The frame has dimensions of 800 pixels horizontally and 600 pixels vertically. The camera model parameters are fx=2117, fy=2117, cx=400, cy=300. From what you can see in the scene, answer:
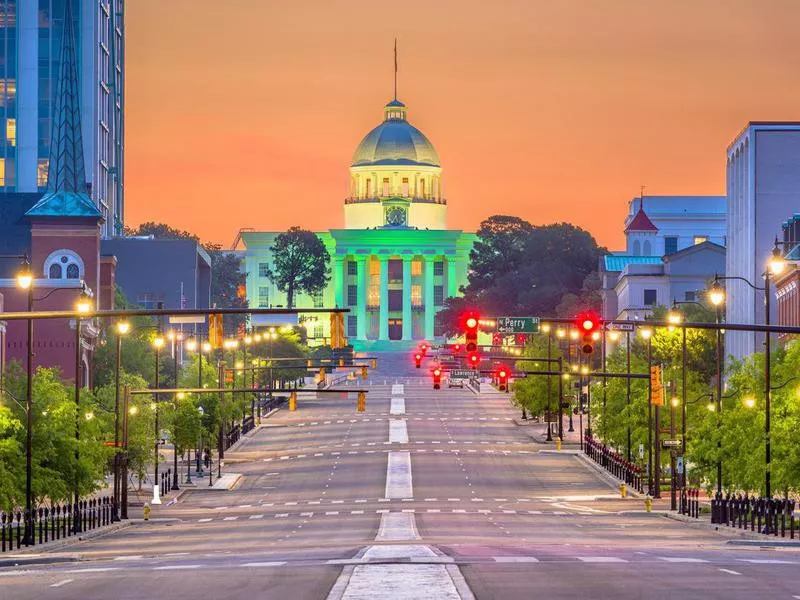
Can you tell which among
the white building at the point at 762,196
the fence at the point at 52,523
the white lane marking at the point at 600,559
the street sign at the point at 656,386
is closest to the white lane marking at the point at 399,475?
the street sign at the point at 656,386

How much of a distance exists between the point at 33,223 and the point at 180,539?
88601 mm

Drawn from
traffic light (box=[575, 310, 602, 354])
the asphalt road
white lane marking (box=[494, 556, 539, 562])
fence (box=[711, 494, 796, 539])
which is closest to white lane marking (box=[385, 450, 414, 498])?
the asphalt road

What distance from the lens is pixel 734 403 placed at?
81188 millimetres

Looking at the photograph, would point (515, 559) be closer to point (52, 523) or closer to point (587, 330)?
point (587, 330)

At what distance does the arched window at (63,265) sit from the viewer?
496ft

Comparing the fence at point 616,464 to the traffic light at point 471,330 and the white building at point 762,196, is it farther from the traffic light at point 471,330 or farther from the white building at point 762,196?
the traffic light at point 471,330

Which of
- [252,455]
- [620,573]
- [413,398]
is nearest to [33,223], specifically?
[252,455]

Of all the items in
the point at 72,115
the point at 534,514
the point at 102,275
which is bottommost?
the point at 534,514

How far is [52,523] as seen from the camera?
216 feet

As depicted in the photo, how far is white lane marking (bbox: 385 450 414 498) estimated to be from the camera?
9225 centimetres

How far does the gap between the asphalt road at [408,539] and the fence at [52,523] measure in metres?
1.27

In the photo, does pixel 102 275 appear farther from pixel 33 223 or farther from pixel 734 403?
pixel 734 403

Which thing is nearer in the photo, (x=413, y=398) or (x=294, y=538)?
(x=294, y=538)

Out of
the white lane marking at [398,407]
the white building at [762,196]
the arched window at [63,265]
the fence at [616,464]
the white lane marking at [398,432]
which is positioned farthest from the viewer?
the white lane marking at [398,407]
